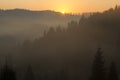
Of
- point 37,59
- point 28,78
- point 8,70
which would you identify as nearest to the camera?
point 8,70

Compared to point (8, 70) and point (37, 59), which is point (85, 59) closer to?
point (37, 59)

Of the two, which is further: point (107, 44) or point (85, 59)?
point (107, 44)

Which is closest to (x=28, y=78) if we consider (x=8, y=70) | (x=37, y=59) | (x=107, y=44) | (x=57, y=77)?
(x=8, y=70)

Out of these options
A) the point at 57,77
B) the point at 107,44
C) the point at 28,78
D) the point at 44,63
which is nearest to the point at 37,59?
the point at 44,63

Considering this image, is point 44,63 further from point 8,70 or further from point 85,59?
point 8,70

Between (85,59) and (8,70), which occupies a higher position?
(8,70)

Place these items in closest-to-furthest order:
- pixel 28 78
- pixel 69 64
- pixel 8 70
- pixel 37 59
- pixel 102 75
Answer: pixel 8 70
pixel 102 75
pixel 28 78
pixel 69 64
pixel 37 59

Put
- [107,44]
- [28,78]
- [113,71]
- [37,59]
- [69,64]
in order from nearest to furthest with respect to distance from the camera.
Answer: [113,71]
[28,78]
[69,64]
[37,59]
[107,44]

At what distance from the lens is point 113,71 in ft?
112

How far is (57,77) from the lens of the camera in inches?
4299

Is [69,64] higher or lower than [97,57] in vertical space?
lower

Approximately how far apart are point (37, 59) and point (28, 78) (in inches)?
4845

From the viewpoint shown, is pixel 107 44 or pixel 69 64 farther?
pixel 107 44

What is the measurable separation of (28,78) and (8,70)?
103ft
